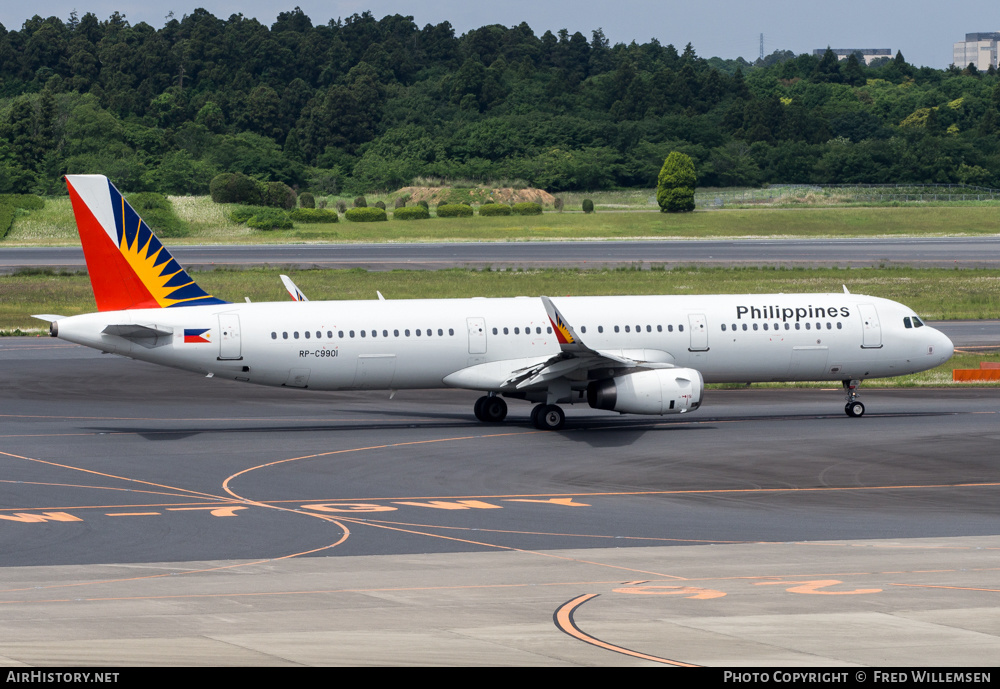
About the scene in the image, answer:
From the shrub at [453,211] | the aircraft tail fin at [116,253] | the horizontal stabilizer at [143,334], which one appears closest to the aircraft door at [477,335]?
the horizontal stabilizer at [143,334]

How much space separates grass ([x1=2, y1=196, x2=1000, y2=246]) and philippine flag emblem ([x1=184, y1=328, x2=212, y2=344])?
343ft

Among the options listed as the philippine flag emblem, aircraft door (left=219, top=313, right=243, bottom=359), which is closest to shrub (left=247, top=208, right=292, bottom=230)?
aircraft door (left=219, top=313, right=243, bottom=359)

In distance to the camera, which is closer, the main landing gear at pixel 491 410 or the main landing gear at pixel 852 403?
the main landing gear at pixel 491 410

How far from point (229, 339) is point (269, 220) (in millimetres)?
116266

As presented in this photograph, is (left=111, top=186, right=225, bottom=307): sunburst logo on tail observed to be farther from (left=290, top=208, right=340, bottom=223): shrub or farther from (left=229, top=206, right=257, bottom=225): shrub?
(left=290, top=208, right=340, bottom=223): shrub

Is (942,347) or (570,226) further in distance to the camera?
(570,226)

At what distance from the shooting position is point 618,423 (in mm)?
42188

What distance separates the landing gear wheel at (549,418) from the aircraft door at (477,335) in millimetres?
2769

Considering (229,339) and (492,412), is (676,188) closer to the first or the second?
(492,412)

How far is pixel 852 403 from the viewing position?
42.9 m

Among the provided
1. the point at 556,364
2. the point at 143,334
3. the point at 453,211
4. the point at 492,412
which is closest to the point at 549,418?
the point at 556,364

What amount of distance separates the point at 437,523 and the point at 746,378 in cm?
1860

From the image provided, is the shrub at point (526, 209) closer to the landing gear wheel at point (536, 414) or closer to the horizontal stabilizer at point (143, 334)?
the landing gear wheel at point (536, 414)

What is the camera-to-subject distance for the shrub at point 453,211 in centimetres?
16462
